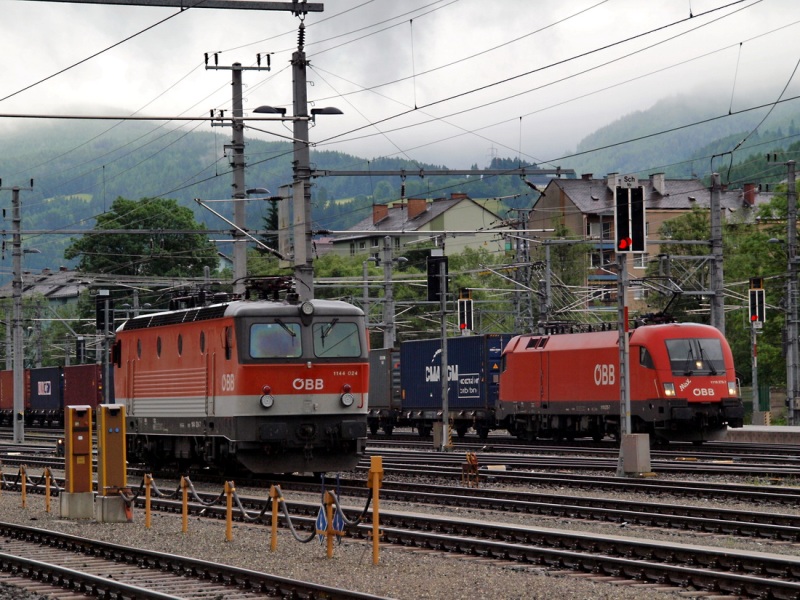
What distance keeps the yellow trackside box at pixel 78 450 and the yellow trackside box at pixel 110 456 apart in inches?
8.9

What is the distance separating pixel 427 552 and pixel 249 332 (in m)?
9.11

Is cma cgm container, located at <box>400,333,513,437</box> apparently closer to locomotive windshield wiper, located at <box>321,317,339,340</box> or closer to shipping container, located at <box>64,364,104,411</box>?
shipping container, located at <box>64,364,104,411</box>

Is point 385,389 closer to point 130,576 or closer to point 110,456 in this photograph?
point 110,456

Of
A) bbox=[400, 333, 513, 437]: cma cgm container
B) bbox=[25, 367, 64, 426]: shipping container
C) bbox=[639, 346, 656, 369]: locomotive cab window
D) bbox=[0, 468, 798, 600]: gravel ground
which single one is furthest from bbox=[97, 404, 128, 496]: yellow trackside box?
bbox=[25, 367, 64, 426]: shipping container

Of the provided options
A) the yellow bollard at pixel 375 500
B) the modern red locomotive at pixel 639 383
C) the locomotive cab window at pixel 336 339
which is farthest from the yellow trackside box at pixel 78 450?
the modern red locomotive at pixel 639 383

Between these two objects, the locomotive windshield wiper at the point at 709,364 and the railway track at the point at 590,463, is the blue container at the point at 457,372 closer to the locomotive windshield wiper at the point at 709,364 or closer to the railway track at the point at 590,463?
the railway track at the point at 590,463

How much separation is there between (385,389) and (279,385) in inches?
1031

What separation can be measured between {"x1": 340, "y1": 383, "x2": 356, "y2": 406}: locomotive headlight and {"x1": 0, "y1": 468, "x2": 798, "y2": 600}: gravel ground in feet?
10.2

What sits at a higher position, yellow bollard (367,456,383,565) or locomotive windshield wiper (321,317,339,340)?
locomotive windshield wiper (321,317,339,340)

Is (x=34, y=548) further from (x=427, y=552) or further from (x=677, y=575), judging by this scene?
(x=677, y=575)

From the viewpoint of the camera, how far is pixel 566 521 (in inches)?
728

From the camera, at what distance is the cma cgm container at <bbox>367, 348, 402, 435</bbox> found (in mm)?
49281

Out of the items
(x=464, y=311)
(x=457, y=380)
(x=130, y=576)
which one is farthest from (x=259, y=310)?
(x=464, y=311)

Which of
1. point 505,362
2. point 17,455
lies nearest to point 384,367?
point 505,362
